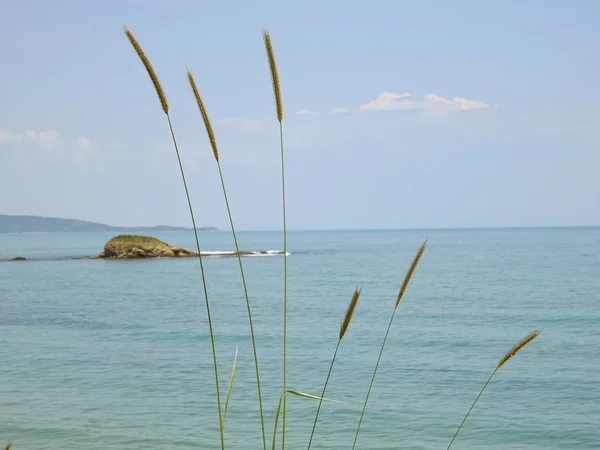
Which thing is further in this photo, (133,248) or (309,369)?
(133,248)

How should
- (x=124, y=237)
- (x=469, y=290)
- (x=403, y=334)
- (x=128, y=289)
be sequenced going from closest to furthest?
1. (x=403, y=334)
2. (x=469, y=290)
3. (x=128, y=289)
4. (x=124, y=237)

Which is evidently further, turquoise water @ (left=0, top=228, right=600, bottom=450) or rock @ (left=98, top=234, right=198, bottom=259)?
rock @ (left=98, top=234, right=198, bottom=259)

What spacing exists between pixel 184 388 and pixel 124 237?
62.4 metres

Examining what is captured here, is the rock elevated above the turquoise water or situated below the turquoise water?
above

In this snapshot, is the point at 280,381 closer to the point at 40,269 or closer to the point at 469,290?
the point at 469,290

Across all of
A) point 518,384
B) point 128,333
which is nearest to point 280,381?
point 518,384

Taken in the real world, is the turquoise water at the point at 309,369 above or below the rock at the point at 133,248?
below

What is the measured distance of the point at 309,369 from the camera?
56.7ft

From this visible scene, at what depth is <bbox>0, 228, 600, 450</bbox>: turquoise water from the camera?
11.8 metres

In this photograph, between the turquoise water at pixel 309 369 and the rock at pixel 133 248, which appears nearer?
the turquoise water at pixel 309 369

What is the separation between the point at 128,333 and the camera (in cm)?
2450

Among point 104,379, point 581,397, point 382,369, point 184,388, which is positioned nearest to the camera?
point 581,397

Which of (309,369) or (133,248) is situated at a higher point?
(133,248)

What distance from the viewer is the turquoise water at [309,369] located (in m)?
11.8
